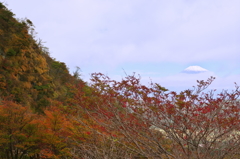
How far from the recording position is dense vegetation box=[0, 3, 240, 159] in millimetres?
5574

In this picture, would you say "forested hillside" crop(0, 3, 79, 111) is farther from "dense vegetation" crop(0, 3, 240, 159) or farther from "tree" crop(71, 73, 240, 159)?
"tree" crop(71, 73, 240, 159)

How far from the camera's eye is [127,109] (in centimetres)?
672

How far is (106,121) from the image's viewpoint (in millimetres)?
8867

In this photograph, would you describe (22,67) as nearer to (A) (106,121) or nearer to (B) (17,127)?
(B) (17,127)

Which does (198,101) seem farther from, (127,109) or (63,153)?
(63,153)

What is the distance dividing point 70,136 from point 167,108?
6646mm

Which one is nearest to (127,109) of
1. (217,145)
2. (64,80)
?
(217,145)

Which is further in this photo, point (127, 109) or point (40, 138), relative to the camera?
point (40, 138)

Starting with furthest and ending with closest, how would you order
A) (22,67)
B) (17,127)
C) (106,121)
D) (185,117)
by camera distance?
(22,67) → (17,127) → (106,121) → (185,117)


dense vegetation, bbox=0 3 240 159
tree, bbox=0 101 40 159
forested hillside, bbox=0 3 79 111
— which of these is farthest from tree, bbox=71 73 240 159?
forested hillside, bbox=0 3 79 111

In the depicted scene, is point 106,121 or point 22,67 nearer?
point 106,121

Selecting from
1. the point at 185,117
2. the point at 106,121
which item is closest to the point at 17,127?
the point at 106,121

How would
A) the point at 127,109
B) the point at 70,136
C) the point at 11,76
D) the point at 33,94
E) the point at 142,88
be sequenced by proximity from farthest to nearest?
the point at 33,94 < the point at 11,76 < the point at 70,136 < the point at 127,109 < the point at 142,88

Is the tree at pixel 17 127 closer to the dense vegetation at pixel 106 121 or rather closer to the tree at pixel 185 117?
the dense vegetation at pixel 106 121
